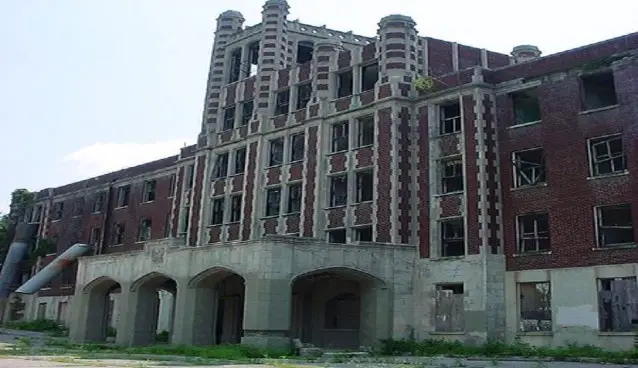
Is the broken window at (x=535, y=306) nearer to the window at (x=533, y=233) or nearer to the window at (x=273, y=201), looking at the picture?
the window at (x=533, y=233)

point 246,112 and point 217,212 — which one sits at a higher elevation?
point 246,112

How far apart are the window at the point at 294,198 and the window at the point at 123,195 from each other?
805 inches

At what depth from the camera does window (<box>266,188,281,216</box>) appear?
37344 mm

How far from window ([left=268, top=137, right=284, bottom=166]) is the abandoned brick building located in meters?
0.09

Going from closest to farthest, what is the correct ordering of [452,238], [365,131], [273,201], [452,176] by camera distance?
[452,238]
[452,176]
[365,131]
[273,201]

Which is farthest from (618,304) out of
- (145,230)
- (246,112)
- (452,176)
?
(145,230)

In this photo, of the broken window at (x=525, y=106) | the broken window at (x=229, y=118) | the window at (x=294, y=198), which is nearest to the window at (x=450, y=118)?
the broken window at (x=525, y=106)

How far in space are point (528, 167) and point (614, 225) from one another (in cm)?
446

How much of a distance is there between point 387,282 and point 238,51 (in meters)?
20.8

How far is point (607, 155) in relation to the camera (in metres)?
27.3

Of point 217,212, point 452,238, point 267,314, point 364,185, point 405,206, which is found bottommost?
point 267,314

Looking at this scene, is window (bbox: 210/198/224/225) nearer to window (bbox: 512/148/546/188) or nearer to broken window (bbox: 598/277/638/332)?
window (bbox: 512/148/546/188)

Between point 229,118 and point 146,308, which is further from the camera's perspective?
point 229,118

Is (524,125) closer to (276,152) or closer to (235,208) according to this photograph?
(276,152)
